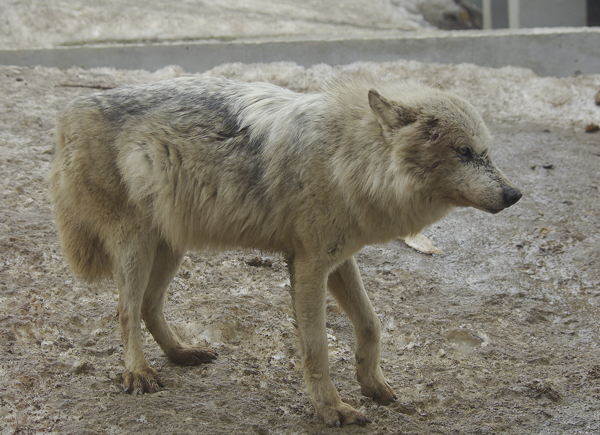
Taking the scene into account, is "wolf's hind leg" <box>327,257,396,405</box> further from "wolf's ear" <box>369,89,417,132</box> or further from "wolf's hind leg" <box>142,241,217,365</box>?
"wolf's hind leg" <box>142,241,217,365</box>

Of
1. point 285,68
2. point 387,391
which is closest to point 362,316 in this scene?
point 387,391

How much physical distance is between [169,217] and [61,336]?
3.80ft

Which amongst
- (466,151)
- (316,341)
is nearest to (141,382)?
(316,341)

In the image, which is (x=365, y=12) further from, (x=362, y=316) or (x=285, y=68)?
(x=362, y=316)

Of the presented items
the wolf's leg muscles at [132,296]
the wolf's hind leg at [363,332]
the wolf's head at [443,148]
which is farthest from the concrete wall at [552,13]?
the wolf's leg muscles at [132,296]

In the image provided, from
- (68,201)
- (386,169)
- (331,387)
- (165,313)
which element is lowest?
(165,313)

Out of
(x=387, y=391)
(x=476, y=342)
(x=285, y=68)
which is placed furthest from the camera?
(x=285, y=68)

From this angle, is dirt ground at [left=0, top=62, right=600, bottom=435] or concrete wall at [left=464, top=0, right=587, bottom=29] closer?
dirt ground at [left=0, top=62, right=600, bottom=435]

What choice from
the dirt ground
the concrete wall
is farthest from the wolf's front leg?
the concrete wall

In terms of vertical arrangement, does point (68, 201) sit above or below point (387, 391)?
above

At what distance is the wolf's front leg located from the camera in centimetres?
337

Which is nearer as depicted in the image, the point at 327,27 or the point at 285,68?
the point at 285,68

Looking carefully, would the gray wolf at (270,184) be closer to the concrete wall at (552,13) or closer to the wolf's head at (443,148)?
the wolf's head at (443,148)

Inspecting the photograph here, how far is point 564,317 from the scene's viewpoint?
4449 mm
